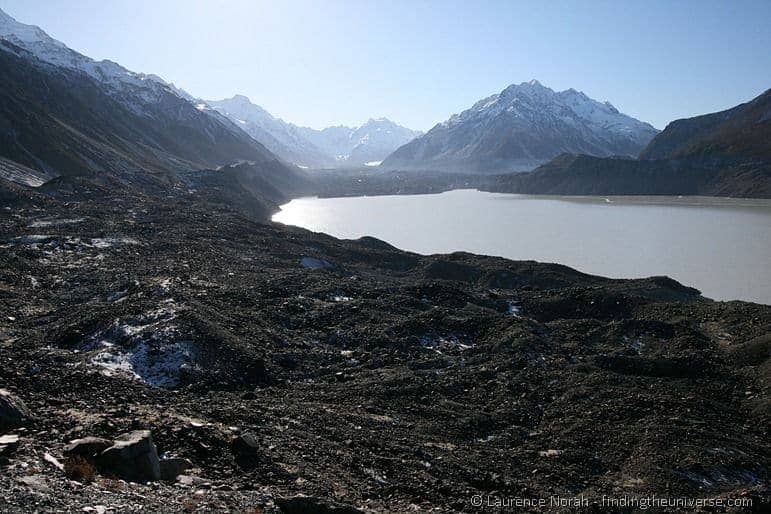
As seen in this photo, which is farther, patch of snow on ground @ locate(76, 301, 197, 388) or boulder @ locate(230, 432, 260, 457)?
patch of snow on ground @ locate(76, 301, 197, 388)

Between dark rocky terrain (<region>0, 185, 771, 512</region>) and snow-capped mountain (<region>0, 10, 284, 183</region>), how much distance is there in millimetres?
39314

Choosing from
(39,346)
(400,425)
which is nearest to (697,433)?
(400,425)

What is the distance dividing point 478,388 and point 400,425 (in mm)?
3881

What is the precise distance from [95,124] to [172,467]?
102 metres

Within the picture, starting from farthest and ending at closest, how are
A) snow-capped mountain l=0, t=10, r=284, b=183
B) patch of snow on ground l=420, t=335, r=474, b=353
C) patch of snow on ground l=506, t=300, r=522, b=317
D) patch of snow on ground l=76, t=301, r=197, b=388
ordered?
snow-capped mountain l=0, t=10, r=284, b=183 → patch of snow on ground l=506, t=300, r=522, b=317 → patch of snow on ground l=420, t=335, r=474, b=353 → patch of snow on ground l=76, t=301, r=197, b=388

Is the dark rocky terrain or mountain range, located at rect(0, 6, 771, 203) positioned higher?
mountain range, located at rect(0, 6, 771, 203)

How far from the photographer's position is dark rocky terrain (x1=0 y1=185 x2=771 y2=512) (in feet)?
28.7

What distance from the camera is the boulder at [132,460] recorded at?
25.7ft

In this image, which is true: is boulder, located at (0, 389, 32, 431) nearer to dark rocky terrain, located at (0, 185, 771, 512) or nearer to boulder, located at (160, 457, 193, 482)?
dark rocky terrain, located at (0, 185, 771, 512)

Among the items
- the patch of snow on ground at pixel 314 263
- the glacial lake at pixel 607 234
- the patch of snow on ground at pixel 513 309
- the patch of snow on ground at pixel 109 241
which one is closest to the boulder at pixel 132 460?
the patch of snow on ground at pixel 513 309

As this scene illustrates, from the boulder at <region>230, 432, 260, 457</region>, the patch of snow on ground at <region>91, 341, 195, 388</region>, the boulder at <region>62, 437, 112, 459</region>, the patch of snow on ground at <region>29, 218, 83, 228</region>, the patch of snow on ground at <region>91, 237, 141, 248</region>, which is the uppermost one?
the patch of snow on ground at <region>29, 218, 83, 228</region>

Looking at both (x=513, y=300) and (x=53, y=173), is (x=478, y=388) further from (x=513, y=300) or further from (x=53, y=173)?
(x=53, y=173)

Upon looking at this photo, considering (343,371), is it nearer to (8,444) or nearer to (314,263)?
(8,444)

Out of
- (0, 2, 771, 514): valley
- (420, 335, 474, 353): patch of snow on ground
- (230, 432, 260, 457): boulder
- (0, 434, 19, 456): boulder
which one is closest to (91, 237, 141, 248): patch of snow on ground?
(0, 2, 771, 514): valley
